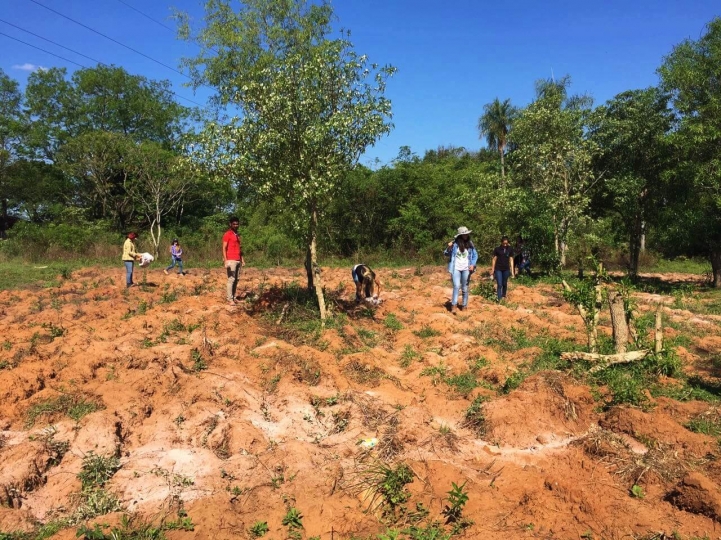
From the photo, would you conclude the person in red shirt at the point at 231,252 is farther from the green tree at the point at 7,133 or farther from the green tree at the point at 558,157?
the green tree at the point at 7,133

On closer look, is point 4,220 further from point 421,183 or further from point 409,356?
point 409,356

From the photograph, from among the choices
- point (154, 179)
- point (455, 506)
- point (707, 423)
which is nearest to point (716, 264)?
point (707, 423)

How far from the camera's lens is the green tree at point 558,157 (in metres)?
14.6

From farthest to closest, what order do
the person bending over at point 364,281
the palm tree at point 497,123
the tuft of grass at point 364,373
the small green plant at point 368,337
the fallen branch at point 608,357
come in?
the palm tree at point 497,123 → the person bending over at point 364,281 → the small green plant at point 368,337 → the tuft of grass at point 364,373 → the fallen branch at point 608,357

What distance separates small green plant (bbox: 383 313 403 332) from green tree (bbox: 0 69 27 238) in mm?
26344

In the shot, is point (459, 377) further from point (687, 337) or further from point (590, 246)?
point (590, 246)

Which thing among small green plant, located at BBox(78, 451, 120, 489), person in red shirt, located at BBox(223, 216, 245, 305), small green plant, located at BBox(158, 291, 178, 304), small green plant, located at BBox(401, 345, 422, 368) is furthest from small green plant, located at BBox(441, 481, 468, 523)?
small green plant, located at BBox(158, 291, 178, 304)

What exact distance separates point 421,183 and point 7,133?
77.9ft

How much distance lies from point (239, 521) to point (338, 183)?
18.9 ft

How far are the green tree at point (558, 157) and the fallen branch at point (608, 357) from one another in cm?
915

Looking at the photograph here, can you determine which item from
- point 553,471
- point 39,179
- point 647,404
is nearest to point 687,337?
point 647,404

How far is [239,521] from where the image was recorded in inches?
138

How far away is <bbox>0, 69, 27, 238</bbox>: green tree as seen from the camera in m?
26.1

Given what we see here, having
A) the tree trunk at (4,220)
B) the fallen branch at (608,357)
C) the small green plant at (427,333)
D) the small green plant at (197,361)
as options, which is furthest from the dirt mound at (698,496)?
the tree trunk at (4,220)
